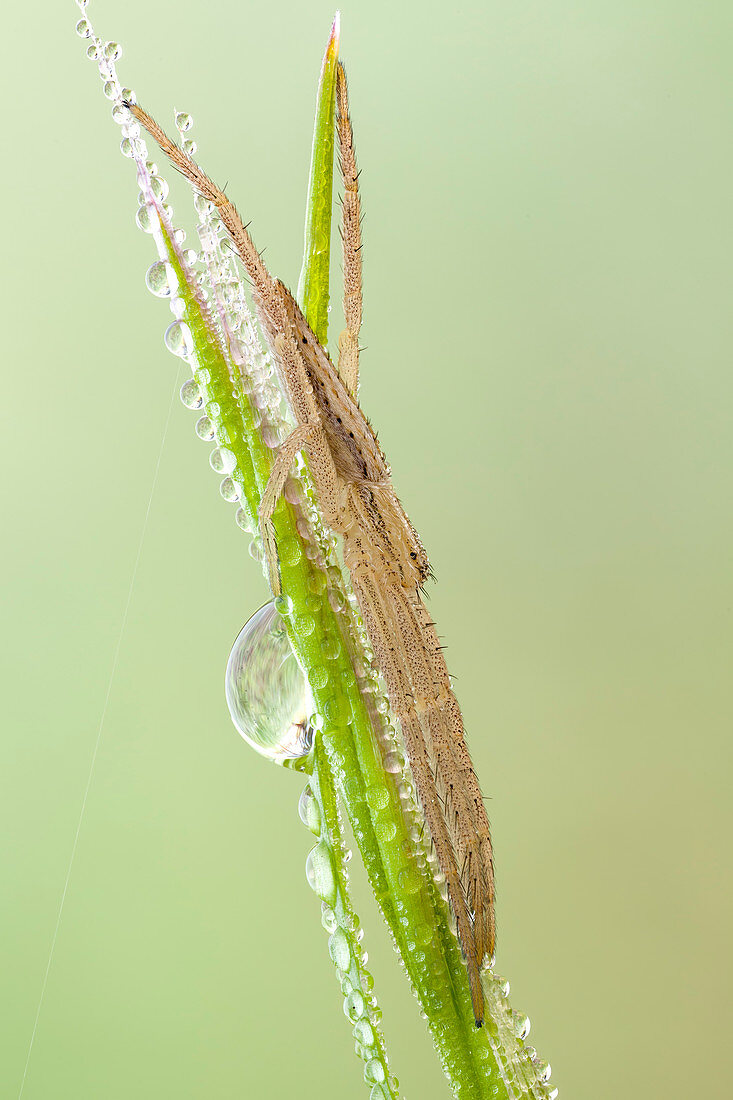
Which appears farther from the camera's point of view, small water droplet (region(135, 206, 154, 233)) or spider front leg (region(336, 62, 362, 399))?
spider front leg (region(336, 62, 362, 399))

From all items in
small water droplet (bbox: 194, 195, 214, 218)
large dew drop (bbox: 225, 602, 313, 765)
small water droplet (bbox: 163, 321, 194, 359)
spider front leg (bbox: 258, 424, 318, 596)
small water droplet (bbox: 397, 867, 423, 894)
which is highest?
small water droplet (bbox: 194, 195, 214, 218)

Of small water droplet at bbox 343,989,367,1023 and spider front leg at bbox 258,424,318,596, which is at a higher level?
spider front leg at bbox 258,424,318,596

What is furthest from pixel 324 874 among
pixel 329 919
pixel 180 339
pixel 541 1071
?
pixel 180 339

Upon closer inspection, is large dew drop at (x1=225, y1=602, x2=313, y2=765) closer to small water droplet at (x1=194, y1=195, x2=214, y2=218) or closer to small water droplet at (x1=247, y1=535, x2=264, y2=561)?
small water droplet at (x1=247, y1=535, x2=264, y2=561)

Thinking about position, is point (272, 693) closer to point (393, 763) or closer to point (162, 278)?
point (393, 763)

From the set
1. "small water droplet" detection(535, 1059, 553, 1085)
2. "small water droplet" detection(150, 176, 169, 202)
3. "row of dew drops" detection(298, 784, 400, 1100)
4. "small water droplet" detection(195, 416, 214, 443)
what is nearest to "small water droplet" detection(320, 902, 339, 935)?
"row of dew drops" detection(298, 784, 400, 1100)

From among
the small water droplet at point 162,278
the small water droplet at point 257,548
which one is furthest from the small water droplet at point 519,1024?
the small water droplet at point 162,278

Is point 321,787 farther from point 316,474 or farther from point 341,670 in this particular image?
point 316,474

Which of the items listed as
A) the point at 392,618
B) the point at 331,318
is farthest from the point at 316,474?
the point at 331,318
